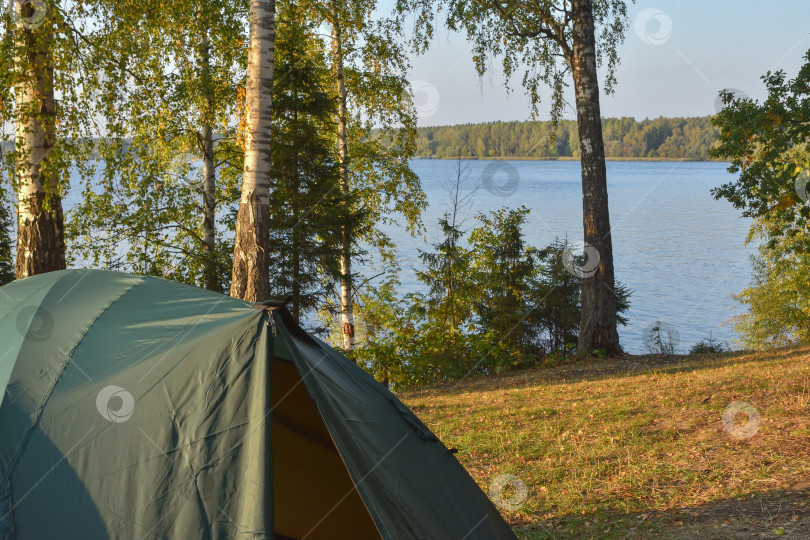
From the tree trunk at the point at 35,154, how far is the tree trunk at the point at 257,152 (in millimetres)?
2183

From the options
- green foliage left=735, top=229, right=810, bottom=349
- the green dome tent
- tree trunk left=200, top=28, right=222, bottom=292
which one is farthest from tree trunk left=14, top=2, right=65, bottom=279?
green foliage left=735, top=229, right=810, bottom=349

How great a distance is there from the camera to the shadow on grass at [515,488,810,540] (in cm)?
430

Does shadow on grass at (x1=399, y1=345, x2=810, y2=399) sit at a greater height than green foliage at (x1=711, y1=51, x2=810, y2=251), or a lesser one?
lesser

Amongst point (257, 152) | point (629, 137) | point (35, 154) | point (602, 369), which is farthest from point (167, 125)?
point (629, 137)

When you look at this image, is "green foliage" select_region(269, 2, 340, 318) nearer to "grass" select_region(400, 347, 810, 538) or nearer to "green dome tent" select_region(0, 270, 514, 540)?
"grass" select_region(400, 347, 810, 538)

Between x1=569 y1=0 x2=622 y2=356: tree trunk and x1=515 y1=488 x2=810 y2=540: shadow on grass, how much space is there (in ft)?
20.2

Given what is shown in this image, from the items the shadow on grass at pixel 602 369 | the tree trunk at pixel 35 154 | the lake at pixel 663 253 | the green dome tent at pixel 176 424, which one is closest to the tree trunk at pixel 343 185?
the shadow on grass at pixel 602 369

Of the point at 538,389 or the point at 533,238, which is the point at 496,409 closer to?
the point at 538,389

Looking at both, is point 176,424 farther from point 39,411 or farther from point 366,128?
point 366,128

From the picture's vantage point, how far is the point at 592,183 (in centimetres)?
1071

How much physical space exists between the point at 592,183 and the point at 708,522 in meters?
7.06

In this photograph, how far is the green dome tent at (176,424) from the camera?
3.22 meters

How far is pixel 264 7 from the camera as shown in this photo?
691 centimetres

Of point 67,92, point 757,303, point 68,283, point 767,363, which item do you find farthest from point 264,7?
point 757,303
